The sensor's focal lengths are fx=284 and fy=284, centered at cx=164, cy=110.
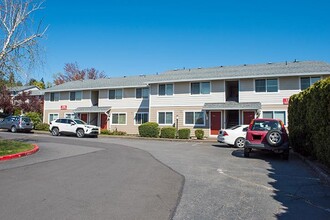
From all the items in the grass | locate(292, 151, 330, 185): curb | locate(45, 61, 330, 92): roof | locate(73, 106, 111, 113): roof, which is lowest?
locate(292, 151, 330, 185): curb

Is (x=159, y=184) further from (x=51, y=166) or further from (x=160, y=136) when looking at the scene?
(x=160, y=136)

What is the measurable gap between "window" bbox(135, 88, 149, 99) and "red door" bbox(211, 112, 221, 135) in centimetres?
813

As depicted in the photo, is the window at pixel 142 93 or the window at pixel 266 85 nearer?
the window at pixel 266 85

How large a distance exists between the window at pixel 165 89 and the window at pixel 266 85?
8.21 meters

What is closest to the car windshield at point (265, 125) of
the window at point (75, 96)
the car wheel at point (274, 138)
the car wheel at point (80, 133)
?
the car wheel at point (274, 138)

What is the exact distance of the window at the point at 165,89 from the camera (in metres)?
28.4

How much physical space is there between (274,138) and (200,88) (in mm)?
15325

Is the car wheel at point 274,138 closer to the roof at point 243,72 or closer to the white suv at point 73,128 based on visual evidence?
the roof at point 243,72

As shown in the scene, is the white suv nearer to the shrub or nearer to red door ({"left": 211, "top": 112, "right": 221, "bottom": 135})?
the shrub

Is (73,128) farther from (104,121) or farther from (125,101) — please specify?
(125,101)

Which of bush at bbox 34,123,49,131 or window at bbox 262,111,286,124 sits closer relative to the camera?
window at bbox 262,111,286,124

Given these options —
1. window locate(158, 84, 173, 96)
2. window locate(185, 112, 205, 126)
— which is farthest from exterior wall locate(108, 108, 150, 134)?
window locate(185, 112, 205, 126)

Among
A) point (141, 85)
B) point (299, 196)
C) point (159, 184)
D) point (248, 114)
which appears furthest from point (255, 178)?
point (141, 85)

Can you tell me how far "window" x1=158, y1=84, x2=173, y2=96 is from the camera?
28.4 m
